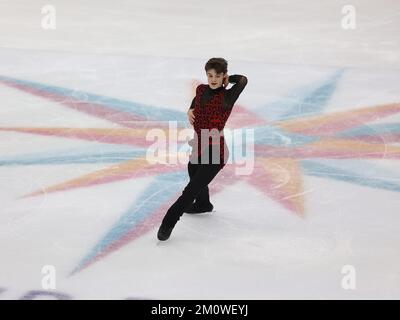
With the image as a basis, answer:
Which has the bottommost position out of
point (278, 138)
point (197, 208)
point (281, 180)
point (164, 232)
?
point (164, 232)

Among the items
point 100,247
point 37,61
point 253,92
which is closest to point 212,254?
point 100,247

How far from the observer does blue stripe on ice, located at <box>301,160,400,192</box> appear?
4.84 meters

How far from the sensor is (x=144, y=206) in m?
4.41

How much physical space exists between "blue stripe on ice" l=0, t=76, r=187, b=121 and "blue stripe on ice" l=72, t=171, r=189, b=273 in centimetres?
122

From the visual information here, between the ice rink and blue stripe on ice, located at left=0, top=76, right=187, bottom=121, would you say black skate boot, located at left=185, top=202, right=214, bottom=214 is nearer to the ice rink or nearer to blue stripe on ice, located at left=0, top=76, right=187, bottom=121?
the ice rink

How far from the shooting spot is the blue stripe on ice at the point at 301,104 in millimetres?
6207

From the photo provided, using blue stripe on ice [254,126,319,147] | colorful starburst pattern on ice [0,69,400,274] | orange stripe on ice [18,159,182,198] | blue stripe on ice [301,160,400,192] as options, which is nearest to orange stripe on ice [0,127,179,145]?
colorful starburst pattern on ice [0,69,400,274]

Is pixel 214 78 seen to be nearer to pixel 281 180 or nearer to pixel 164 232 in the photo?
pixel 164 232

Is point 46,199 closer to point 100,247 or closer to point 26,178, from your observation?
point 26,178

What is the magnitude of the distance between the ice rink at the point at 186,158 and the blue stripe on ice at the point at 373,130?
0.02m

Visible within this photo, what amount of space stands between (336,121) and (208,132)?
92.8 inches

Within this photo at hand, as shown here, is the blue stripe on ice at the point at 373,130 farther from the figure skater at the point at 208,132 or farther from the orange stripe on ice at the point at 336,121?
the figure skater at the point at 208,132

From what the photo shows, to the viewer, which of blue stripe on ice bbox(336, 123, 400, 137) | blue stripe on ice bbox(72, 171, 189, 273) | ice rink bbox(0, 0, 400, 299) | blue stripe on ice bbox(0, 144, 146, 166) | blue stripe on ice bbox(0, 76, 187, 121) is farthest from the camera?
blue stripe on ice bbox(0, 76, 187, 121)

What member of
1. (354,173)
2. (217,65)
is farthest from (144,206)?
(354,173)
